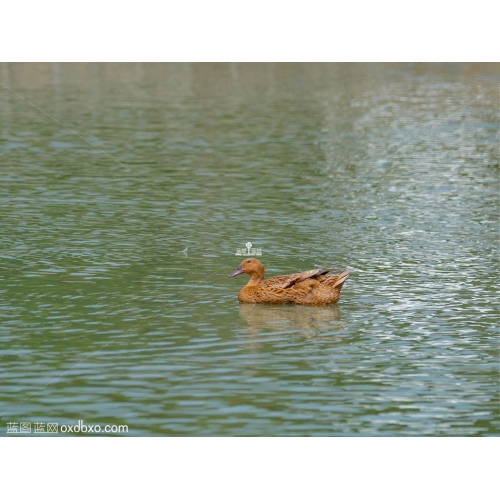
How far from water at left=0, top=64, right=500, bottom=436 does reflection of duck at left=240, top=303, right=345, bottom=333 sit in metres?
0.05

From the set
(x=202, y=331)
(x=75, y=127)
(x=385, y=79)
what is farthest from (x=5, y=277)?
(x=385, y=79)

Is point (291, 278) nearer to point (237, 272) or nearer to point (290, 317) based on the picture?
point (290, 317)

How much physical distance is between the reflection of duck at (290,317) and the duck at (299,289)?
0.09m

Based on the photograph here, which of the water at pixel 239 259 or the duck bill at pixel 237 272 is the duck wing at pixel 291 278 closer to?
the water at pixel 239 259

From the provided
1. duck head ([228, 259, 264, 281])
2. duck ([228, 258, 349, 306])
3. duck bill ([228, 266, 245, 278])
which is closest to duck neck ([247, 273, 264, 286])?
duck head ([228, 259, 264, 281])

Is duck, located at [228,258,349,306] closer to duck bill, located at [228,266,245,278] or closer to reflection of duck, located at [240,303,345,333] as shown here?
reflection of duck, located at [240,303,345,333]

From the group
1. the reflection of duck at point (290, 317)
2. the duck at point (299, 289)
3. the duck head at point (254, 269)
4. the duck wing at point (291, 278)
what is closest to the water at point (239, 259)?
the reflection of duck at point (290, 317)

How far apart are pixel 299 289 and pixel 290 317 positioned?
0.56 metres

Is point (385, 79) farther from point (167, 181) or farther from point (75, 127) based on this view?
point (167, 181)

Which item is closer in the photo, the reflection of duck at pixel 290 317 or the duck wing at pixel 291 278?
the reflection of duck at pixel 290 317

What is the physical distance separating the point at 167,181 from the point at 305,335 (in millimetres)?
10598

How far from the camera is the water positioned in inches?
512

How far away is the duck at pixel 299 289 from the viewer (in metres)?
16.8

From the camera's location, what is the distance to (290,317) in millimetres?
16453
